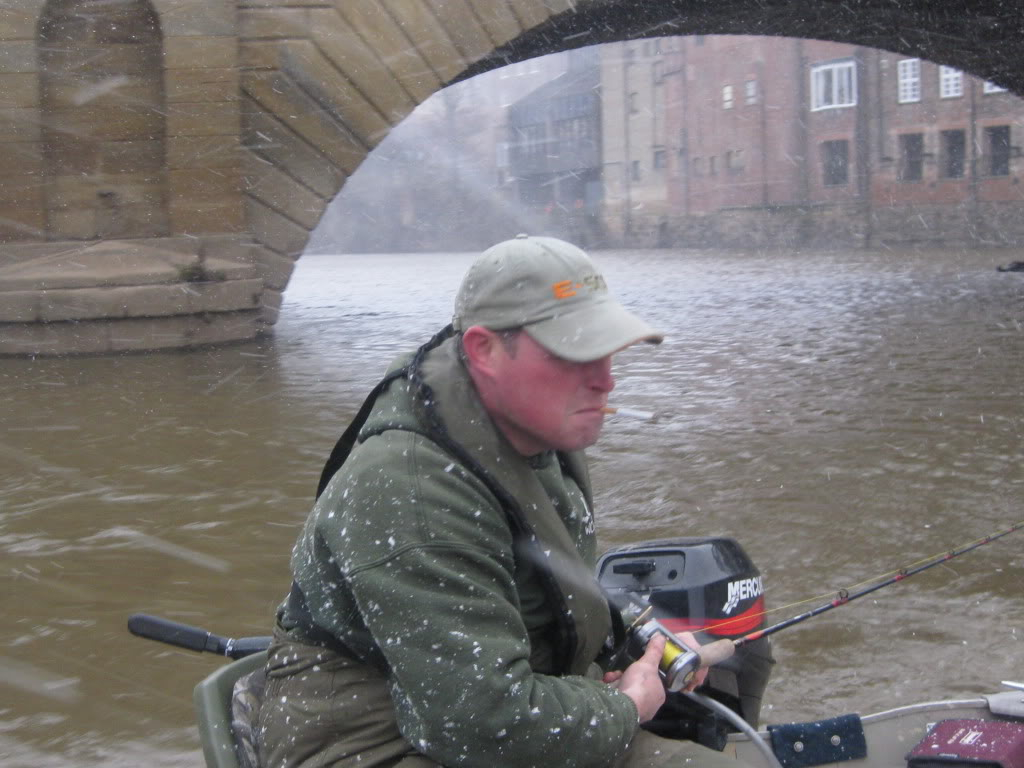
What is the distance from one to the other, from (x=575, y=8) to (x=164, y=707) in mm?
10753

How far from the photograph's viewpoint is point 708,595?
2941 mm

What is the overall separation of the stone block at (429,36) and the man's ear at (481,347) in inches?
443

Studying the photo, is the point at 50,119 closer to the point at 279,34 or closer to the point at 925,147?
the point at 279,34

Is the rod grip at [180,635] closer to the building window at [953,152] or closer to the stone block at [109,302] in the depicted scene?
the stone block at [109,302]

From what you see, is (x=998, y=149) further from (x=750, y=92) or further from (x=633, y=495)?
(x=633, y=495)

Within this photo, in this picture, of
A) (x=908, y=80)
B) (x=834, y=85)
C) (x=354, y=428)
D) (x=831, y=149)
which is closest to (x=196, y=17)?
(x=354, y=428)

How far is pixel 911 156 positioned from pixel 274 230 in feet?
114

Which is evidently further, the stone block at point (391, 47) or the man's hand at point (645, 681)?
the stone block at point (391, 47)

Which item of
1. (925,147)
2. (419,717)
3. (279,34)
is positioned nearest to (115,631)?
(419,717)

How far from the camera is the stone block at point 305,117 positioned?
42.2 feet

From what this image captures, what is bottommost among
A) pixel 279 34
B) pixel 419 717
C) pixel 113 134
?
pixel 419 717

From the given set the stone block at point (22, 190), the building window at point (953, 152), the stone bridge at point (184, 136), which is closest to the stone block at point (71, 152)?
the stone bridge at point (184, 136)

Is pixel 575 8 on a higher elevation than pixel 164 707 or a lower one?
higher

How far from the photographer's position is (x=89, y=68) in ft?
42.3
